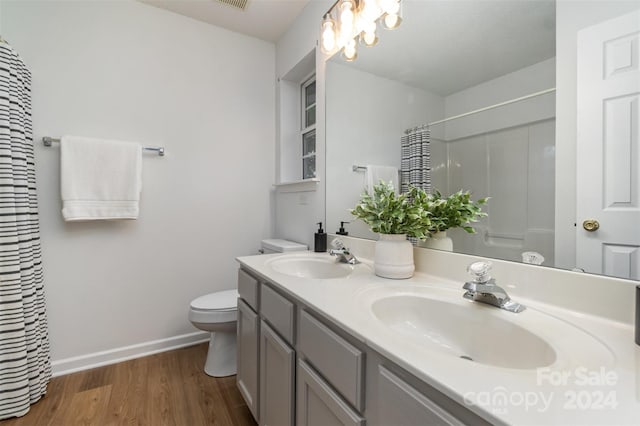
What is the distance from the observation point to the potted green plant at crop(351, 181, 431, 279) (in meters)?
1.07

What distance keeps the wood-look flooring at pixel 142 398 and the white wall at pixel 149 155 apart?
175mm

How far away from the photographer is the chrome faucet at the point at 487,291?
2.51 ft

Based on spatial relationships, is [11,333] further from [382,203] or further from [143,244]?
[382,203]

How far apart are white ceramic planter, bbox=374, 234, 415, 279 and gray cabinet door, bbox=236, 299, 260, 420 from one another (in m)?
0.60

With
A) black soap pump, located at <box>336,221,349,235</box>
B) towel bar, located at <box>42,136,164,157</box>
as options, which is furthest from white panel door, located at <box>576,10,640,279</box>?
towel bar, located at <box>42,136,164,157</box>

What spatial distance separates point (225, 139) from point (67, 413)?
6.09ft

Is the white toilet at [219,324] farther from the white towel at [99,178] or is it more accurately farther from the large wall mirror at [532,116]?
the large wall mirror at [532,116]

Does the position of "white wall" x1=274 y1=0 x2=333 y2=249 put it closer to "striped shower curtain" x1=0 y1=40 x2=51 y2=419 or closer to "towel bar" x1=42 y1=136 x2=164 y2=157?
"towel bar" x1=42 y1=136 x2=164 y2=157

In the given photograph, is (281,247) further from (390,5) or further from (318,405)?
(390,5)

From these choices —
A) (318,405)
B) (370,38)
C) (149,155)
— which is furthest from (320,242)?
(149,155)

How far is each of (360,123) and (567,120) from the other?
948 millimetres

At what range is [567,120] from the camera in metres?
0.80

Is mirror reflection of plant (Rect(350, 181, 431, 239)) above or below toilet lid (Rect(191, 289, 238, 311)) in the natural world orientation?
above

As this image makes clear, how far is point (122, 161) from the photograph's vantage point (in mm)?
1838
